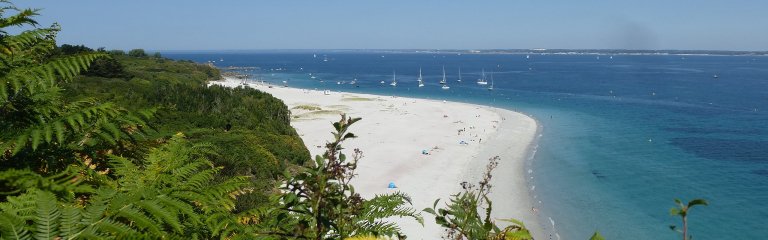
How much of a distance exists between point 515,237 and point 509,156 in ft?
114

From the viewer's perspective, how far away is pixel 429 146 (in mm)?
38375

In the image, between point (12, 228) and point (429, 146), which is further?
point (429, 146)

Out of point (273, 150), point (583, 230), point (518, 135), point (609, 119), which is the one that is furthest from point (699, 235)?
point (609, 119)

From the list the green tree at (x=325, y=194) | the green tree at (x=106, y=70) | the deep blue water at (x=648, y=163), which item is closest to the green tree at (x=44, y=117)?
the green tree at (x=325, y=194)

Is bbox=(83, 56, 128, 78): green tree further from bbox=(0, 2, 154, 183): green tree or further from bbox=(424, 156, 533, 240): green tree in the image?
bbox=(424, 156, 533, 240): green tree

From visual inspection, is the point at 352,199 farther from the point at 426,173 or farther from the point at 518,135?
the point at 518,135

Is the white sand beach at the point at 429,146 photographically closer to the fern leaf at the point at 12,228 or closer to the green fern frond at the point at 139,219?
the green fern frond at the point at 139,219

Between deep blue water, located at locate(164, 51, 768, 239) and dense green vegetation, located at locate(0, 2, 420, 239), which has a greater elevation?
dense green vegetation, located at locate(0, 2, 420, 239)

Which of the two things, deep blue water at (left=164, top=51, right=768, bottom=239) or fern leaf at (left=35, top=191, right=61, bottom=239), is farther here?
deep blue water at (left=164, top=51, right=768, bottom=239)

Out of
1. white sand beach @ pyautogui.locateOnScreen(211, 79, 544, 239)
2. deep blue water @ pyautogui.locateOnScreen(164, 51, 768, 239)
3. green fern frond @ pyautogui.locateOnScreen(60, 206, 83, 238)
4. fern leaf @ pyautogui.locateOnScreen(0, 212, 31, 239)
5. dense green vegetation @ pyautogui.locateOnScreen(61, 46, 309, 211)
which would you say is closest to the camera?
fern leaf @ pyautogui.locateOnScreen(0, 212, 31, 239)

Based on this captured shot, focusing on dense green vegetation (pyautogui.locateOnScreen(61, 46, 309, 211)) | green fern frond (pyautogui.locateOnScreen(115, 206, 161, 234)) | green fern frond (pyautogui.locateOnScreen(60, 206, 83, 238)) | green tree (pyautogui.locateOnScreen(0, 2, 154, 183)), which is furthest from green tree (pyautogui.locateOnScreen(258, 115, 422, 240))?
dense green vegetation (pyautogui.locateOnScreen(61, 46, 309, 211))

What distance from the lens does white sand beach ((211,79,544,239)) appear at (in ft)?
81.8

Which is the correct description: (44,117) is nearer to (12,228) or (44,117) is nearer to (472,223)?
(12,228)

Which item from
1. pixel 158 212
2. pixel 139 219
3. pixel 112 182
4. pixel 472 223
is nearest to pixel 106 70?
pixel 112 182
